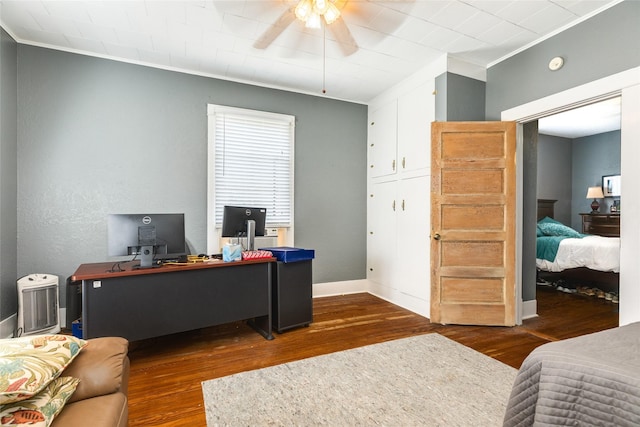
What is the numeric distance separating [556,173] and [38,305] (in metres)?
9.22

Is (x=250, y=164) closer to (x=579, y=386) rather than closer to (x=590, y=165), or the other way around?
(x=579, y=386)

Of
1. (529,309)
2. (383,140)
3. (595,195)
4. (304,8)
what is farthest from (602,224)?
(304,8)

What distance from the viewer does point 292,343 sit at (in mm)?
2939

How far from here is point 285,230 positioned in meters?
4.34

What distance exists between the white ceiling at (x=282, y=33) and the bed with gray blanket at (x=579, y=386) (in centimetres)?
268

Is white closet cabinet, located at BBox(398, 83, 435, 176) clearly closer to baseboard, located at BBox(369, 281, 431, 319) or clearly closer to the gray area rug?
baseboard, located at BBox(369, 281, 431, 319)

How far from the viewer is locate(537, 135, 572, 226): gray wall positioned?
6.89 metres

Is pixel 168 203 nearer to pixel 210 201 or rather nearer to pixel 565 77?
pixel 210 201

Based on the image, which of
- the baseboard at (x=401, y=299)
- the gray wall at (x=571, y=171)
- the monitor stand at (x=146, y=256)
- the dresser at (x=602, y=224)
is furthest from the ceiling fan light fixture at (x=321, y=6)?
the dresser at (x=602, y=224)

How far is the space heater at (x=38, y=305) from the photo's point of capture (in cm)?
287

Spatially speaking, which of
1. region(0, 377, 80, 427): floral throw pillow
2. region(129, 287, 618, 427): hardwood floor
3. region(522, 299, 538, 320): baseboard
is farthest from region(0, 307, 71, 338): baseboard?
region(522, 299, 538, 320): baseboard

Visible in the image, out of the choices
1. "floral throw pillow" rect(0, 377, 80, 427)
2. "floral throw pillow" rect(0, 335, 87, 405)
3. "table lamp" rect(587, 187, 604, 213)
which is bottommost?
"floral throw pillow" rect(0, 377, 80, 427)

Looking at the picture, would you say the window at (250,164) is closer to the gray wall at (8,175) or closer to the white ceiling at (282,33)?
the white ceiling at (282,33)

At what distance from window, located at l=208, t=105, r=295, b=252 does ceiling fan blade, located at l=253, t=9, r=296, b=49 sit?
3.37ft
